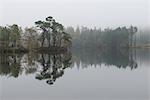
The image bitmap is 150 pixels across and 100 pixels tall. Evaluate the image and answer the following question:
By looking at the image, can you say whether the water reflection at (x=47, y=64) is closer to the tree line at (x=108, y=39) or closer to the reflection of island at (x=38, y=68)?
the reflection of island at (x=38, y=68)

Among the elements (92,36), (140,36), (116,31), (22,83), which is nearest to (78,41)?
(92,36)

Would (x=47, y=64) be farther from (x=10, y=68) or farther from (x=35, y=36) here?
(x=35, y=36)

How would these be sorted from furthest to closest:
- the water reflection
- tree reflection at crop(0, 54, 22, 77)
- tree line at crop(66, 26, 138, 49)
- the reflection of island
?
tree line at crop(66, 26, 138, 49)
tree reflection at crop(0, 54, 22, 77)
the water reflection
the reflection of island

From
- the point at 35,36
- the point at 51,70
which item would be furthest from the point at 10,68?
the point at 35,36

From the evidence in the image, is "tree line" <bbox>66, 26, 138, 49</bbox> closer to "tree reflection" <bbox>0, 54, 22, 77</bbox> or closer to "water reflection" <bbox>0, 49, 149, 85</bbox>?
"water reflection" <bbox>0, 49, 149, 85</bbox>

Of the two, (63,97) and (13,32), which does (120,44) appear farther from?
(63,97)

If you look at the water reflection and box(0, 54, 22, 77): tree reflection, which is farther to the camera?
box(0, 54, 22, 77): tree reflection

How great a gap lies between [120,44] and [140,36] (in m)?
33.0

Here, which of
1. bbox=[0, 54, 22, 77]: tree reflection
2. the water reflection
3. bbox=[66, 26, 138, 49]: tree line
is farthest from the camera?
bbox=[66, 26, 138, 49]: tree line

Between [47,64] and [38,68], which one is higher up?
[38,68]

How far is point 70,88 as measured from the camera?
29.9 feet

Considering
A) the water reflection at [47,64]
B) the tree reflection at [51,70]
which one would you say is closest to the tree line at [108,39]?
the water reflection at [47,64]

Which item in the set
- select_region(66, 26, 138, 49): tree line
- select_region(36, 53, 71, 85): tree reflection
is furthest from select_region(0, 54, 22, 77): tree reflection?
select_region(66, 26, 138, 49): tree line

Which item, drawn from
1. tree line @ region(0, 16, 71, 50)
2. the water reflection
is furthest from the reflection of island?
tree line @ region(0, 16, 71, 50)
